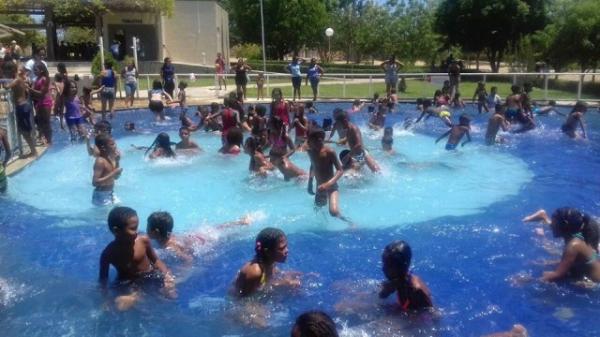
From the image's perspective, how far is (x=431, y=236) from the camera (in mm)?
8008

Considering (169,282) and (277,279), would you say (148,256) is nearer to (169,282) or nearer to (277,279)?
(169,282)

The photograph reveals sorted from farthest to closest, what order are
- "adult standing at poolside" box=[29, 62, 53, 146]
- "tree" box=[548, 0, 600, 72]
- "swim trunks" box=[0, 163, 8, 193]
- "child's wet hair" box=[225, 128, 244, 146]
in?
1. "tree" box=[548, 0, 600, 72]
2. "adult standing at poolside" box=[29, 62, 53, 146]
3. "child's wet hair" box=[225, 128, 244, 146]
4. "swim trunks" box=[0, 163, 8, 193]

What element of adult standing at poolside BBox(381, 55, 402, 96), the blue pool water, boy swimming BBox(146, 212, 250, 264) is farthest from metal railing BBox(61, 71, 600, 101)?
boy swimming BBox(146, 212, 250, 264)

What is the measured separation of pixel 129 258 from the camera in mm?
5617

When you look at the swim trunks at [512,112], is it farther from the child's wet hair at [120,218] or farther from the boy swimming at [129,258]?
the child's wet hair at [120,218]

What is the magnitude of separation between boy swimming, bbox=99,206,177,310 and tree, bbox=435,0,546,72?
108 feet

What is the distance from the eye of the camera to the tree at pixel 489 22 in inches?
1384

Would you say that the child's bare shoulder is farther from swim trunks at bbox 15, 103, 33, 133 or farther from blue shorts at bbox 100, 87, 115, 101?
blue shorts at bbox 100, 87, 115, 101

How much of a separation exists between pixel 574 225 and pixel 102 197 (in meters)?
6.16

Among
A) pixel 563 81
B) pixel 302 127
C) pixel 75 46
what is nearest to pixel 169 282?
pixel 302 127

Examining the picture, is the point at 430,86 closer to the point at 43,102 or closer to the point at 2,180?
the point at 43,102

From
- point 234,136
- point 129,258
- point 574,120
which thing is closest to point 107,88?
point 234,136

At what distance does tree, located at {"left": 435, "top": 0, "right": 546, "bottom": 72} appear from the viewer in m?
35.2

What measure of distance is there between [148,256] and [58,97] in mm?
11547
